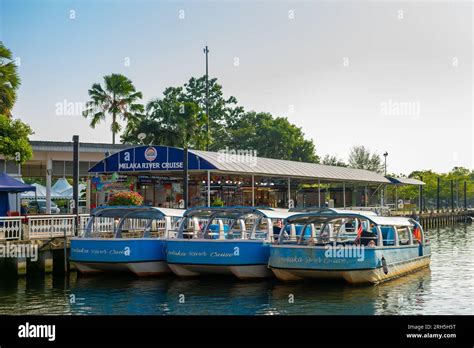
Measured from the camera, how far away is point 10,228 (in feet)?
84.2

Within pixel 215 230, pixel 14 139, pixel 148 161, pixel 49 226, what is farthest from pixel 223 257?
pixel 148 161

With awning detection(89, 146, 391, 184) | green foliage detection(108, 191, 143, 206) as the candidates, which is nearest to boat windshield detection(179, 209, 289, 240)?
green foliage detection(108, 191, 143, 206)

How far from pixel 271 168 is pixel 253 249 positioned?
20.5m

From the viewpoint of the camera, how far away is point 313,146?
108 meters

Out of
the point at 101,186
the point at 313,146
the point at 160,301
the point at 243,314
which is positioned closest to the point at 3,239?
the point at 160,301

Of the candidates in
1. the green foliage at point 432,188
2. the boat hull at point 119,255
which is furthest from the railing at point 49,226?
the green foliage at point 432,188

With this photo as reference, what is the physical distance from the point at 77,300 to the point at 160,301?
2.64m

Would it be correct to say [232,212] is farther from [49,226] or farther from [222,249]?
[49,226]

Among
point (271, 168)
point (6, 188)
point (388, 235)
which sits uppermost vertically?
point (271, 168)

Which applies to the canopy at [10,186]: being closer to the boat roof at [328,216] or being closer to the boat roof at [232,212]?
the boat roof at [232,212]

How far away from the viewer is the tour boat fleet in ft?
70.4

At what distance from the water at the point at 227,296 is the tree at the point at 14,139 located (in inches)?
233
